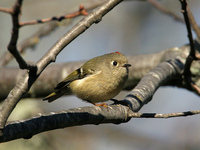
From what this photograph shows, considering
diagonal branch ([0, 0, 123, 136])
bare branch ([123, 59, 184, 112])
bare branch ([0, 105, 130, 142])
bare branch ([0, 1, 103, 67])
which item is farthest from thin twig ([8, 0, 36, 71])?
bare branch ([0, 1, 103, 67])

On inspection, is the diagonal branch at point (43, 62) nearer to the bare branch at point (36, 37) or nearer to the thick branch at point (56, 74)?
the thick branch at point (56, 74)

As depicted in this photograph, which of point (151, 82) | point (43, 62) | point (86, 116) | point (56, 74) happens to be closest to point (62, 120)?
point (86, 116)

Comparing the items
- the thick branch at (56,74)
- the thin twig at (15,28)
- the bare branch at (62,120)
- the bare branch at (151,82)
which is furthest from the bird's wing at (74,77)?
the thin twig at (15,28)

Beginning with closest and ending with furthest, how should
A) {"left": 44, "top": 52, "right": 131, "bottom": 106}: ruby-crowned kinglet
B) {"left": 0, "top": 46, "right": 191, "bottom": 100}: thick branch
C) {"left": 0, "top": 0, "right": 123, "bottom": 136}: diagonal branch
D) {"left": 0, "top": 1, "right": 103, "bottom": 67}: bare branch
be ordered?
{"left": 0, "top": 0, "right": 123, "bottom": 136}: diagonal branch → {"left": 44, "top": 52, "right": 131, "bottom": 106}: ruby-crowned kinglet → {"left": 0, "top": 46, "right": 191, "bottom": 100}: thick branch → {"left": 0, "top": 1, "right": 103, "bottom": 67}: bare branch

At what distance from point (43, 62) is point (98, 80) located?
5.23ft

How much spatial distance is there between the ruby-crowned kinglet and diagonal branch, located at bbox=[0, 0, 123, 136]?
1281 mm

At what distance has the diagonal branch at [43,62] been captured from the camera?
1.54 metres

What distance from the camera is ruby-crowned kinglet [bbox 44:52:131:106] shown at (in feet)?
10.3

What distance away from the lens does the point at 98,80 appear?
3227mm

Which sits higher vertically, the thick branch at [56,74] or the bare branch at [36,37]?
the bare branch at [36,37]

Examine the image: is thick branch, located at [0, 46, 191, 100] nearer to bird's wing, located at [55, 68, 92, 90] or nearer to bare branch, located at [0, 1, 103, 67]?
bare branch, located at [0, 1, 103, 67]

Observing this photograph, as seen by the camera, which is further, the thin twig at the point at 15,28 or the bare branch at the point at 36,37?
the bare branch at the point at 36,37

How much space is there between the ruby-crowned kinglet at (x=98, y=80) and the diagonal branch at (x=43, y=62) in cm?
128

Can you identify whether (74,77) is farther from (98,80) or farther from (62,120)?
(62,120)
